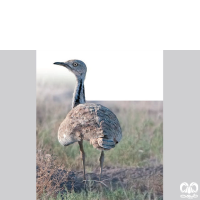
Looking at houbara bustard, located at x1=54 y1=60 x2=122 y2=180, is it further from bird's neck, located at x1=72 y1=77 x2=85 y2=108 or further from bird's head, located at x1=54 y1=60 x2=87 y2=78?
bird's head, located at x1=54 y1=60 x2=87 y2=78

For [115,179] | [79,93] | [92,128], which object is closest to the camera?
[92,128]

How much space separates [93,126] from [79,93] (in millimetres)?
1032

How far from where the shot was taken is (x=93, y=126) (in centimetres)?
675

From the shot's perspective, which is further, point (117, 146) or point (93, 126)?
point (117, 146)

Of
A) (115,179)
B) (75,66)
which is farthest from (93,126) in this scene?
Result: (75,66)

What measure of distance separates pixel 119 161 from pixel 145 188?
0.91 meters

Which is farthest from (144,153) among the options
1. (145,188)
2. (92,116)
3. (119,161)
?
(92,116)

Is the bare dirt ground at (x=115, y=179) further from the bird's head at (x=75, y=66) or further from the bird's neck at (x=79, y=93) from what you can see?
the bird's head at (x=75, y=66)

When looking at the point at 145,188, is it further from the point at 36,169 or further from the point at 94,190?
the point at 36,169

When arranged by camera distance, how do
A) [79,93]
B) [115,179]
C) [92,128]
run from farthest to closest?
1. [79,93]
2. [115,179]
3. [92,128]

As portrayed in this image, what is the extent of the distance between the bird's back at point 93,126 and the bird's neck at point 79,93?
16.3 inches

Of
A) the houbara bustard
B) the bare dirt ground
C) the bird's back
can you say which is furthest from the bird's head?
the bare dirt ground

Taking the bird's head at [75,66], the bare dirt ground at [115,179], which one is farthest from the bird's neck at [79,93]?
the bare dirt ground at [115,179]

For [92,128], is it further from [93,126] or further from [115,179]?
[115,179]
